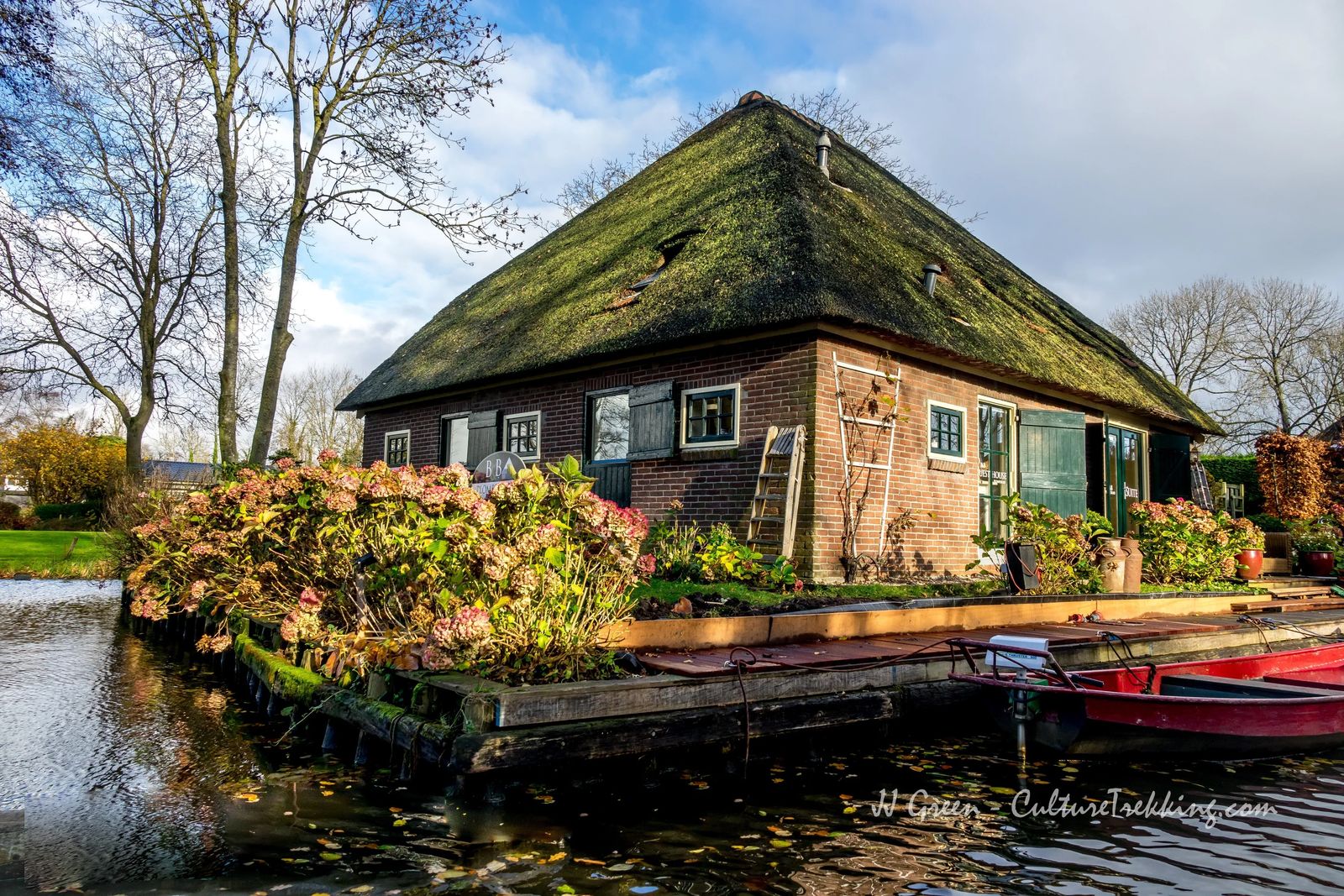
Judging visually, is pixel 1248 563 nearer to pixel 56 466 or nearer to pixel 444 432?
pixel 444 432

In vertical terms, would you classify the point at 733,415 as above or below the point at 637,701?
above

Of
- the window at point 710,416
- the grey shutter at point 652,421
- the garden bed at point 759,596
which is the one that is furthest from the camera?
the grey shutter at point 652,421

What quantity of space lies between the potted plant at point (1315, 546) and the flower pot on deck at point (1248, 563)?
8.87ft

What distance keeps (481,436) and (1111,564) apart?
916cm

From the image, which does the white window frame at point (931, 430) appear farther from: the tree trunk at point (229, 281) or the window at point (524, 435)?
the tree trunk at point (229, 281)

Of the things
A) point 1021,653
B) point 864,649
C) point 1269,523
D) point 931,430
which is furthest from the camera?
point 1269,523

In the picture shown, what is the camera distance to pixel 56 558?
766 inches

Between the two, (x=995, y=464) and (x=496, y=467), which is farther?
(x=995, y=464)

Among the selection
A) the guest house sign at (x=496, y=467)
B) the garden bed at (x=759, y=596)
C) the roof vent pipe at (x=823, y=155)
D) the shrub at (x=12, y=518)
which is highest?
the roof vent pipe at (x=823, y=155)

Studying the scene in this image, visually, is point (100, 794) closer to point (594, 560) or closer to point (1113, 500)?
point (594, 560)

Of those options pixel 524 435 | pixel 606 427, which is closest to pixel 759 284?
pixel 606 427

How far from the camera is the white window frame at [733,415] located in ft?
33.9

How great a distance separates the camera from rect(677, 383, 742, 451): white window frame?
33.9ft

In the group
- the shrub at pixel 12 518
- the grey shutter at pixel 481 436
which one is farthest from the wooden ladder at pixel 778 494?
the shrub at pixel 12 518
